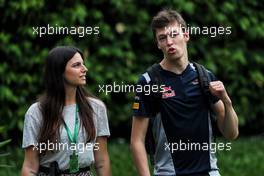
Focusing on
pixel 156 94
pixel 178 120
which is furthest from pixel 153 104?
pixel 178 120

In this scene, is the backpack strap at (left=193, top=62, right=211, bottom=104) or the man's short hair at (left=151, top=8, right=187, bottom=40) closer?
the backpack strap at (left=193, top=62, right=211, bottom=104)

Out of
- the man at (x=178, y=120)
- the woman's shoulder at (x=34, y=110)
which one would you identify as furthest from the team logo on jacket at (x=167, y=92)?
the woman's shoulder at (x=34, y=110)

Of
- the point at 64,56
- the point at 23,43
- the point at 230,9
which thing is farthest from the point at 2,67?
the point at 64,56

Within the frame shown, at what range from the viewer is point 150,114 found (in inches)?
215

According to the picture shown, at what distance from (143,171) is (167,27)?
3.17 feet

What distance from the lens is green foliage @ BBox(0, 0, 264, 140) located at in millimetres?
9922

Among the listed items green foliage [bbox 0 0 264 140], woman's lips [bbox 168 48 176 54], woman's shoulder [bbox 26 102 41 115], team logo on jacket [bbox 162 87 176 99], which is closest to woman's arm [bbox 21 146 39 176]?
woman's shoulder [bbox 26 102 41 115]

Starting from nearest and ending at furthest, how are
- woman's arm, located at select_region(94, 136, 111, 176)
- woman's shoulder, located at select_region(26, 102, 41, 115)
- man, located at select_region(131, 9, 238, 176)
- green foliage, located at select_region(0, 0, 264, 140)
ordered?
1. man, located at select_region(131, 9, 238, 176)
2. woman's shoulder, located at select_region(26, 102, 41, 115)
3. woman's arm, located at select_region(94, 136, 111, 176)
4. green foliage, located at select_region(0, 0, 264, 140)

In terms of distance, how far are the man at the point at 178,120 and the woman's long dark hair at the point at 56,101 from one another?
0.33 m

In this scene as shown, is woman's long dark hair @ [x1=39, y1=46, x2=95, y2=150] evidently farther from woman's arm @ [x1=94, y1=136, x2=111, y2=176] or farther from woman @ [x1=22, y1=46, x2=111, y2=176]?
woman's arm @ [x1=94, y1=136, x2=111, y2=176]

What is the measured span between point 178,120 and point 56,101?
826mm

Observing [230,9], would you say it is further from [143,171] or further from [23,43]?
[143,171]

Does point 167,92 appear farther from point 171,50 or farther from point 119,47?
point 119,47

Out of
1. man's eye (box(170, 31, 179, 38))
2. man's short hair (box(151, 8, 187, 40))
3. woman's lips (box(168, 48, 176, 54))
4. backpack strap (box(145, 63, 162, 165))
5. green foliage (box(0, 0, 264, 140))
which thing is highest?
green foliage (box(0, 0, 264, 140))
